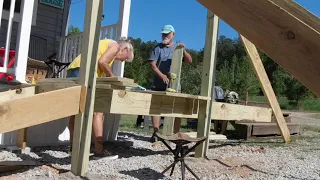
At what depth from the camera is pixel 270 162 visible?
4.36m

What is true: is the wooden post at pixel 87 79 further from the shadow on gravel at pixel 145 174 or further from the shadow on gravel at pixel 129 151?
the shadow on gravel at pixel 129 151

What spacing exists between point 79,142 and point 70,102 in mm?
361

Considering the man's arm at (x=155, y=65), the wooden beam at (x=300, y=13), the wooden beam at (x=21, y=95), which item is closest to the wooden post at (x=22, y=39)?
the wooden beam at (x=21, y=95)

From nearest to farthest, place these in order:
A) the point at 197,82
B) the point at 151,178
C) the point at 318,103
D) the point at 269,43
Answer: the point at 269,43 → the point at 151,178 → the point at 197,82 → the point at 318,103

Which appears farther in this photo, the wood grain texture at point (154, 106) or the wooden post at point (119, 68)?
the wooden post at point (119, 68)

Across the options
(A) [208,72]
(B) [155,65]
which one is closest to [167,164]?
(A) [208,72]

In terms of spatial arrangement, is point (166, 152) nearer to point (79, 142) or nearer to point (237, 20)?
point (79, 142)

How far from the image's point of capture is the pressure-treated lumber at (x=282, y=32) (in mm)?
1129

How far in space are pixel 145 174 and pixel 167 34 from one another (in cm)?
263

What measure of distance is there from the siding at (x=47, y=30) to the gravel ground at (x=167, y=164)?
12.9 feet

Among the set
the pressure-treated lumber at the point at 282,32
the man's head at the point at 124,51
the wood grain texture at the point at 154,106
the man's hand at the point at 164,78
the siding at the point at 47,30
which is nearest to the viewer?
the pressure-treated lumber at the point at 282,32

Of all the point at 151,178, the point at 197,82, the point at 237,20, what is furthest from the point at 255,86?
the point at 237,20

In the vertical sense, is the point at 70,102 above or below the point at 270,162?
above

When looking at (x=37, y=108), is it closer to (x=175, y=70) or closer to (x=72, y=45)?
(x=175, y=70)
